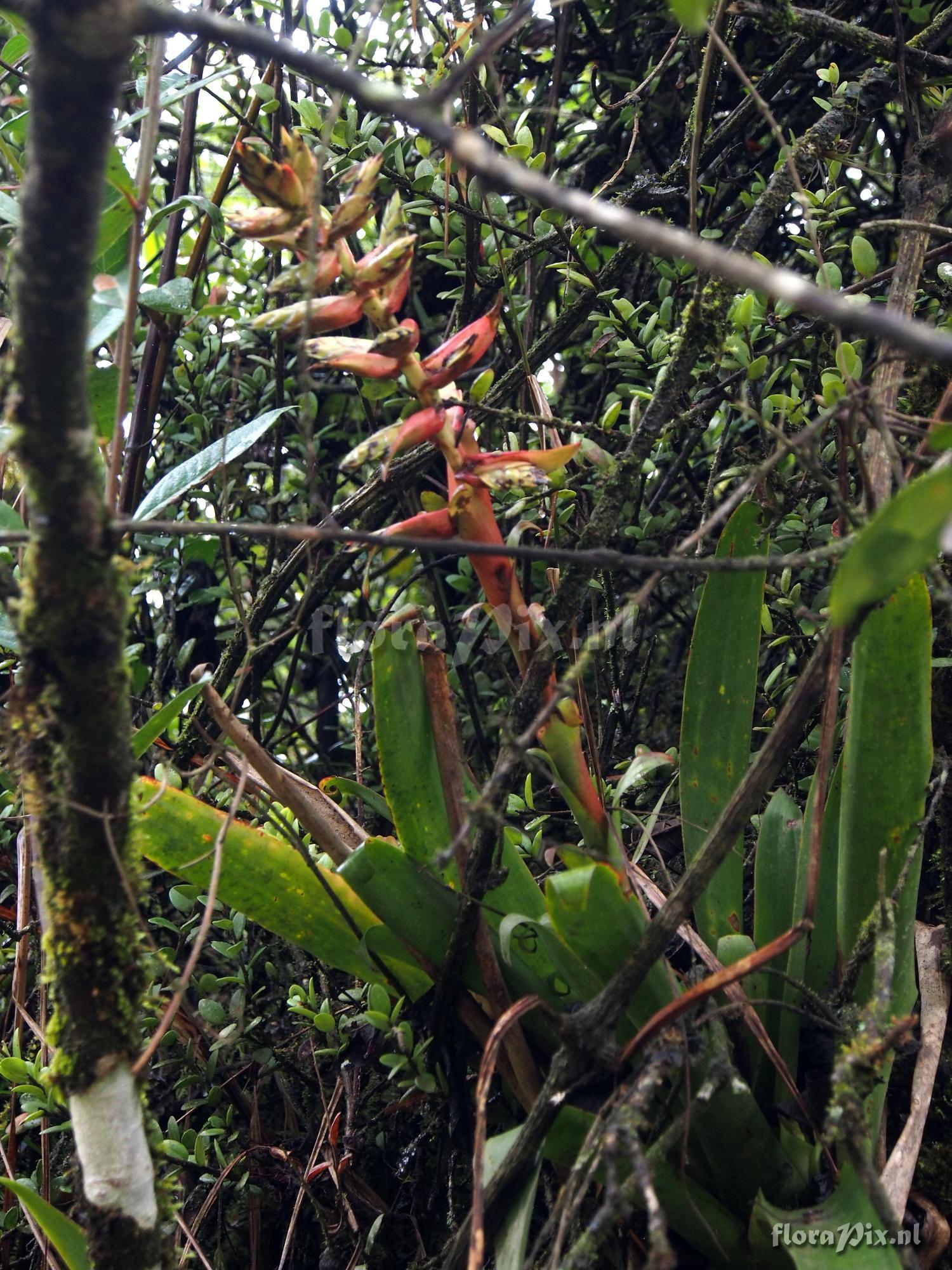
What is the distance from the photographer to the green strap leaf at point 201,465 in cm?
81

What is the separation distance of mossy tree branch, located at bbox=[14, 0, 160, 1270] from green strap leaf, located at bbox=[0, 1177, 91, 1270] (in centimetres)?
12

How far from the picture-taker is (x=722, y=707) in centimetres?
74

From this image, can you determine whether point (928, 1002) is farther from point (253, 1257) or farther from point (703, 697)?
point (253, 1257)

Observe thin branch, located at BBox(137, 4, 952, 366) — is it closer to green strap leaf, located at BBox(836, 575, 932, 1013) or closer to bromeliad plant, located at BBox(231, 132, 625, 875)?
bromeliad plant, located at BBox(231, 132, 625, 875)

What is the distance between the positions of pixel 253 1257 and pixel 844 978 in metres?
0.59

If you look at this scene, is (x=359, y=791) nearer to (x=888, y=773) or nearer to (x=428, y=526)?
(x=428, y=526)

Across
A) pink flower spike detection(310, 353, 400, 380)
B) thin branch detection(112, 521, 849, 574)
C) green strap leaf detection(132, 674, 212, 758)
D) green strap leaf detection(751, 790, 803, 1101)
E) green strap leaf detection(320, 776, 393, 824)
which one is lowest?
green strap leaf detection(751, 790, 803, 1101)

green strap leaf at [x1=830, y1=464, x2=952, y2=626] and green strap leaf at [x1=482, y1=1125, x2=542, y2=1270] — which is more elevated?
green strap leaf at [x1=830, y1=464, x2=952, y2=626]

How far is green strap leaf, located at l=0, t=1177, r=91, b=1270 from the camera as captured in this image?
0.63 m

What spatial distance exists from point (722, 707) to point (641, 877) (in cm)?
16

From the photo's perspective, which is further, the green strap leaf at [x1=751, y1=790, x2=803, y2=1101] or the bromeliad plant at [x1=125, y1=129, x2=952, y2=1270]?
the green strap leaf at [x1=751, y1=790, x2=803, y2=1101]

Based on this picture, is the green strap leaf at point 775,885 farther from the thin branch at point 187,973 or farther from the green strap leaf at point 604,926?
the thin branch at point 187,973

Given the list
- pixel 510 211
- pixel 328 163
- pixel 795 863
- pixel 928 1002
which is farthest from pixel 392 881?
pixel 510 211

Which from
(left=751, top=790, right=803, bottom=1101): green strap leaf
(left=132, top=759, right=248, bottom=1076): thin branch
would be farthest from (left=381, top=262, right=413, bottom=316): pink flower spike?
(left=751, top=790, right=803, bottom=1101): green strap leaf
